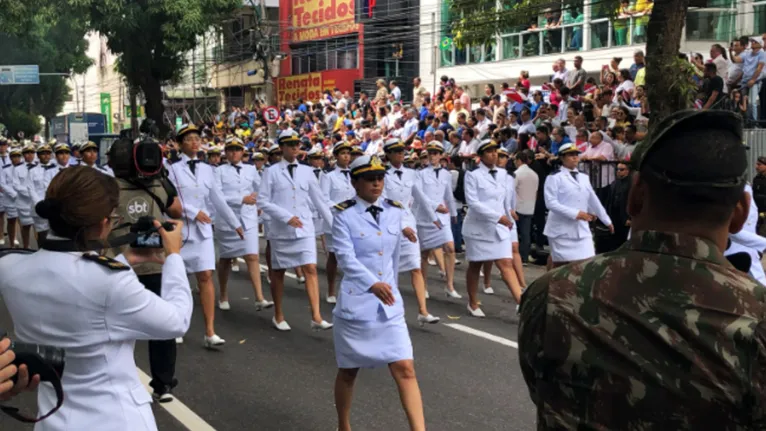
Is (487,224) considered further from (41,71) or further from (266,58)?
(41,71)

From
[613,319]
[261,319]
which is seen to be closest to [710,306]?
[613,319]

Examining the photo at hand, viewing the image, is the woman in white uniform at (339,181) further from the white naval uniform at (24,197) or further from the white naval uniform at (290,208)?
the white naval uniform at (24,197)

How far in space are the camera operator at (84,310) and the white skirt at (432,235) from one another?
8.57 meters

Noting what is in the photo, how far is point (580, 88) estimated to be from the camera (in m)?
18.9

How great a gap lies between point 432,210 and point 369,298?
20.9ft

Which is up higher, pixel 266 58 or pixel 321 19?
pixel 321 19

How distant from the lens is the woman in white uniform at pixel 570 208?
9805mm

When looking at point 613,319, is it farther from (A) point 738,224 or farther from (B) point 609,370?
(A) point 738,224

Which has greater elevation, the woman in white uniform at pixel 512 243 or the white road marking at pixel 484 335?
the woman in white uniform at pixel 512 243

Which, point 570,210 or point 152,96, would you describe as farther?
point 152,96

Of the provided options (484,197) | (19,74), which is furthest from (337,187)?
(19,74)

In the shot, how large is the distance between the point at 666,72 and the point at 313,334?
17.6ft

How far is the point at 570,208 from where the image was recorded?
387 inches

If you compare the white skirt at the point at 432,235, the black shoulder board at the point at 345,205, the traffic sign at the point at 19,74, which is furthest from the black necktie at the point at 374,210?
the traffic sign at the point at 19,74
